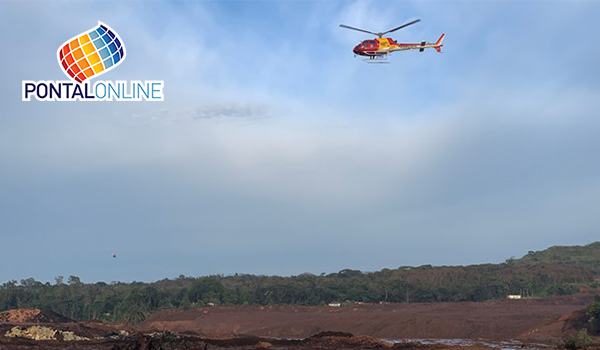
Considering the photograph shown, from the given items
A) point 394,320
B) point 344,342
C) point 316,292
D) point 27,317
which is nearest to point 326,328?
point 394,320

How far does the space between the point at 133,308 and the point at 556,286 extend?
2218 inches

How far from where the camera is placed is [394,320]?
63.3 metres

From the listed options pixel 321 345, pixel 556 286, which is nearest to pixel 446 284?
pixel 556 286

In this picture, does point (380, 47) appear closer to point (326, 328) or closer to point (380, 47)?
point (380, 47)

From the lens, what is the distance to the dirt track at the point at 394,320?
5684cm

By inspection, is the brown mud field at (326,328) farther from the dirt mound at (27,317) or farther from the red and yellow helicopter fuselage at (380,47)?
the red and yellow helicopter fuselage at (380,47)

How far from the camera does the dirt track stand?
56.8m

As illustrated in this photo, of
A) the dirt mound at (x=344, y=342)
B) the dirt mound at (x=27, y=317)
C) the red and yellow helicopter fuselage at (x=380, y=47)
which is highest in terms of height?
the red and yellow helicopter fuselage at (x=380, y=47)

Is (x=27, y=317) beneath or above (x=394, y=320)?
above

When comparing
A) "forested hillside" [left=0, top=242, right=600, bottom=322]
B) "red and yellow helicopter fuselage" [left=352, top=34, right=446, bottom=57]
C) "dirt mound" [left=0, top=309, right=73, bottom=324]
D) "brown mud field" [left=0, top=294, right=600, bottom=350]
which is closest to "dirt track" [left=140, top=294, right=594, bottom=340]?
"brown mud field" [left=0, top=294, right=600, bottom=350]

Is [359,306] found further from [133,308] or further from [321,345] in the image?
[321,345]

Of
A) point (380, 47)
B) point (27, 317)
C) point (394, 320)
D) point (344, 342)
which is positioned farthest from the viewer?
point (394, 320)

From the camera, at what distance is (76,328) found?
48.1m

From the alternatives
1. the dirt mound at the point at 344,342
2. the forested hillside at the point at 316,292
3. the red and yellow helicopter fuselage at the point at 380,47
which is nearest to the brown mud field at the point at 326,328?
the dirt mound at the point at 344,342
